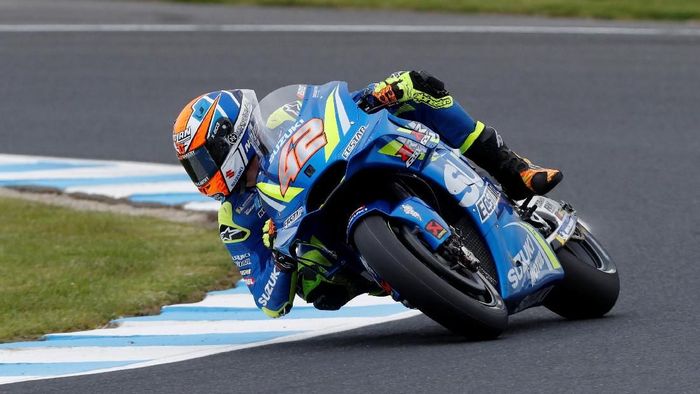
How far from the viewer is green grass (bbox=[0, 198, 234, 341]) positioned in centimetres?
789

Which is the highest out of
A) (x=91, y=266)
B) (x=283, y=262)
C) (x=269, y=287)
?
(x=283, y=262)

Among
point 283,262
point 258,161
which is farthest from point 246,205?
point 283,262

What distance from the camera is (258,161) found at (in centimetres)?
685

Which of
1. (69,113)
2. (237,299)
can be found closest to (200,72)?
(69,113)

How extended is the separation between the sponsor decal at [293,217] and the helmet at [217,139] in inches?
15.9

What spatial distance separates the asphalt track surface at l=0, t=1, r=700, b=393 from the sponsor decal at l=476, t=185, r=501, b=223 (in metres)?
0.59

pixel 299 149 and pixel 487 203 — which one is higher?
pixel 299 149

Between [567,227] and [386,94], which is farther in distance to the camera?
[567,227]

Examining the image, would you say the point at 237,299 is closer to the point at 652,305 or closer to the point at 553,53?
the point at 652,305

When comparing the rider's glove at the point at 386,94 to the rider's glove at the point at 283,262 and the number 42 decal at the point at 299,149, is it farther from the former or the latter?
the rider's glove at the point at 283,262

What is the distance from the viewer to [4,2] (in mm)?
19469

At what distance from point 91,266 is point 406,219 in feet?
10.9

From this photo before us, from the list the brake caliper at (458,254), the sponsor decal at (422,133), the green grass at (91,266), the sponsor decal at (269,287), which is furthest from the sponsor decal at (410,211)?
the green grass at (91,266)

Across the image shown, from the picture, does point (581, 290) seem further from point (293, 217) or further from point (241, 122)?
point (241, 122)
